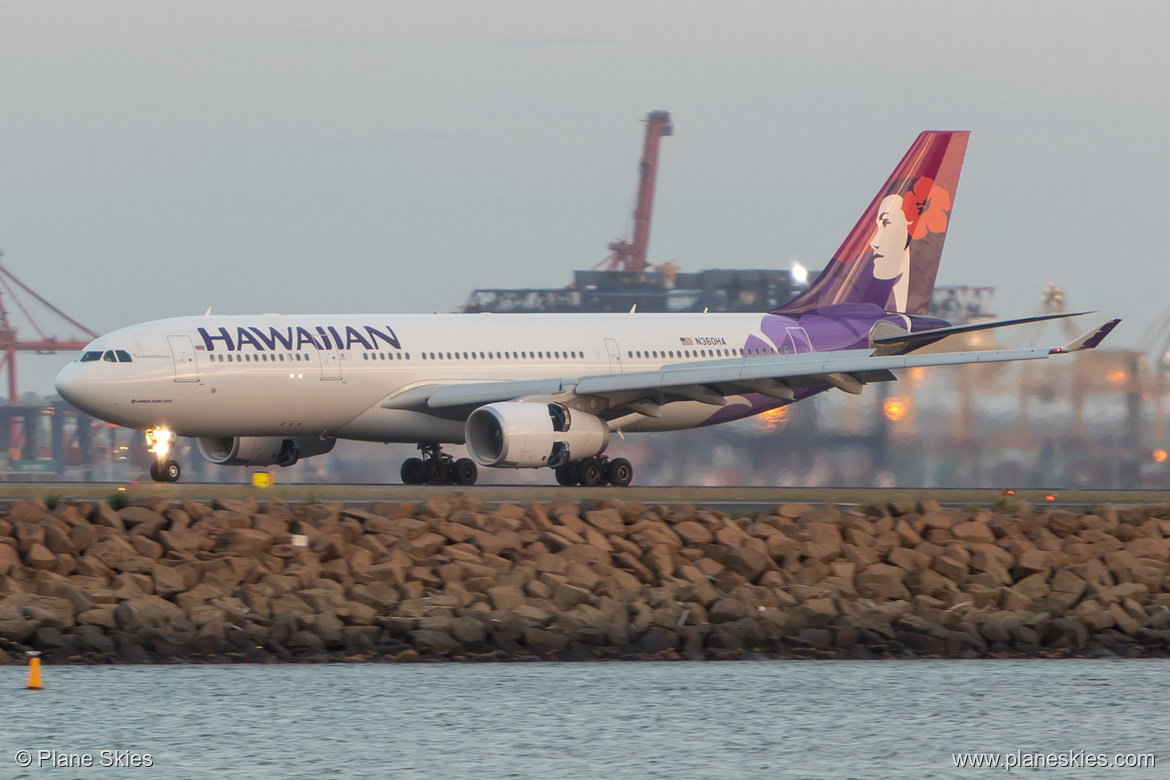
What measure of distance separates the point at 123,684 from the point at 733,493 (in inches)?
524

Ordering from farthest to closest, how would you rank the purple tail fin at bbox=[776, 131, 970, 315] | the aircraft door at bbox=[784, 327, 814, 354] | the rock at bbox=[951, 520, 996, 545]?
the purple tail fin at bbox=[776, 131, 970, 315]
the aircraft door at bbox=[784, 327, 814, 354]
the rock at bbox=[951, 520, 996, 545]

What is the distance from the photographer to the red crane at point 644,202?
121 metres

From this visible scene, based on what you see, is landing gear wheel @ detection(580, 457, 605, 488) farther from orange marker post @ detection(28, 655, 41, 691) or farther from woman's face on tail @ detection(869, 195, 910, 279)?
orange marker post @ detection(28, 655, 41, 691)

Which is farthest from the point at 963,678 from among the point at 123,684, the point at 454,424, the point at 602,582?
the point at 454,424

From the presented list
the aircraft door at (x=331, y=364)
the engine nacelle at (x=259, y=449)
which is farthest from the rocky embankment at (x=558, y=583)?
the engine nacelle at (x=259, y=449)

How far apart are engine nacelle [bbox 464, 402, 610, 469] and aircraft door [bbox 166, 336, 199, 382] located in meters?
4.87

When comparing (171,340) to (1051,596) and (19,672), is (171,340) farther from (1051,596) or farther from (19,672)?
(1051,596)

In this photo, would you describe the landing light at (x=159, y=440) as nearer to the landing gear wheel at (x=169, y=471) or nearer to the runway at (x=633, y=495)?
the landing gear wheel at (x=169, y=471)

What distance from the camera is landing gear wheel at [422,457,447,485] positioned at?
3434 cm

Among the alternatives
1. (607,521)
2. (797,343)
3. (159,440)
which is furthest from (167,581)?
(797,343)

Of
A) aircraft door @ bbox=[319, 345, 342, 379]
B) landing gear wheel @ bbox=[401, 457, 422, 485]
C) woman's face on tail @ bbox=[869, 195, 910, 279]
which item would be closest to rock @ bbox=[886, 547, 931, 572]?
aircraft door @ bbox=[319, 345, 342, 379]

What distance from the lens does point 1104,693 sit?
17.7 metres

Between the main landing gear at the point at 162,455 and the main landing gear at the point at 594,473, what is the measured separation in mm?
6896

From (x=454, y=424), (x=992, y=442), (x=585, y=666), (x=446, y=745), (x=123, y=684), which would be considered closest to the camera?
(x=446, y=745)
